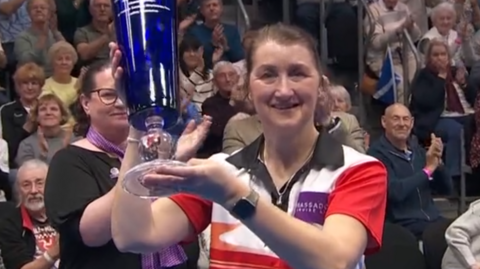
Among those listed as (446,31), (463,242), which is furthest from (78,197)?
(446,31)

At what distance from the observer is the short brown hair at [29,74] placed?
616 cm

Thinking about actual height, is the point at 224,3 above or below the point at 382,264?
above

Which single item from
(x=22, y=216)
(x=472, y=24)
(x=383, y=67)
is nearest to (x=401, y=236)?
(x=22, y=216)

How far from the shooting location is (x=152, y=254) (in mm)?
Answer: 2510

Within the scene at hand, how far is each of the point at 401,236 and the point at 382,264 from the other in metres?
0.18

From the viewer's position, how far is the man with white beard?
13.7 ft

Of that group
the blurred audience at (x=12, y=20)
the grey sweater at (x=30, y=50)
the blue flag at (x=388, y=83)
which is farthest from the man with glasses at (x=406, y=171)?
the blurred audience at (x=12, y=20)

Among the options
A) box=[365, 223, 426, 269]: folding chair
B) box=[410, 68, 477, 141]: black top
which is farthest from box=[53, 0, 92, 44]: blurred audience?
box=[365, 223, 426, 269]: folding chair

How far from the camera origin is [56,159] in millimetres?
2555

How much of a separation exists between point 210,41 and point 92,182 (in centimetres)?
491

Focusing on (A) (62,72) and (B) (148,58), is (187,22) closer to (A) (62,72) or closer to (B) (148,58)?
(A) (62,72)

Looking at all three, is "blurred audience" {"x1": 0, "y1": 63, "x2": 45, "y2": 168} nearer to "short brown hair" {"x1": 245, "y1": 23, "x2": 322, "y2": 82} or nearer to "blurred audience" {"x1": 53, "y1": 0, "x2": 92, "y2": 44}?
"blurred audience" {"x1": 53, "y1": 0, "x2": 92, "y2": 44}

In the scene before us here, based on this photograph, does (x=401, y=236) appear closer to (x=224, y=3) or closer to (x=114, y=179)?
(x=114, y=179)

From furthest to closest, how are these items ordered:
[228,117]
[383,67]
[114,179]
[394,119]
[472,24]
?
[472,24] → [383,67] → [228,117] → [394,119] → [114,179]
